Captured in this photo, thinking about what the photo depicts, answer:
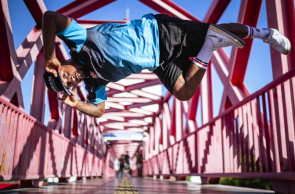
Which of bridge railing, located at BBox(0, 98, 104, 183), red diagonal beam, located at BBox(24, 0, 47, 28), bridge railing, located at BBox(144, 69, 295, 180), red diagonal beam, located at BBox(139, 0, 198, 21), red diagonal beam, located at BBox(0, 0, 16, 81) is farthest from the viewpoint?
red diagonal beam, located at BBox(139, 0, 198, 21)

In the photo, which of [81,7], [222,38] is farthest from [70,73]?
[81,7]

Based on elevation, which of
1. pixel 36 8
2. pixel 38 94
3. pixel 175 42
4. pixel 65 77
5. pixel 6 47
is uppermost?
pixel 36 8

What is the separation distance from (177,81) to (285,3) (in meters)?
2.33

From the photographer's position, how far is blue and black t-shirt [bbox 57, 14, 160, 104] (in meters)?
1.99

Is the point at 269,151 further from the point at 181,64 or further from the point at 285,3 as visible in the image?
the point at 285,3

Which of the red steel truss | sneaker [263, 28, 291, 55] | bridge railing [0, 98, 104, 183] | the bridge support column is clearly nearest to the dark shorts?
sneaker [263, 28, 291, 55]

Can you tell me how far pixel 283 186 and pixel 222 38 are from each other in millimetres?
1840

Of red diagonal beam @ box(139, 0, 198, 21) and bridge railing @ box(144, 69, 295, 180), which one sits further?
red diagonal beam @ box(139, 0, 198, 21)

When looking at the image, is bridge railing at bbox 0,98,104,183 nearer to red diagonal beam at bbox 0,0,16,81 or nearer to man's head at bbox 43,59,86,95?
red diagonal beam at bbox 0,0,16,81

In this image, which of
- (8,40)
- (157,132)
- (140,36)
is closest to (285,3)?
(140,36)

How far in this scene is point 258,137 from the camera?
129 inches

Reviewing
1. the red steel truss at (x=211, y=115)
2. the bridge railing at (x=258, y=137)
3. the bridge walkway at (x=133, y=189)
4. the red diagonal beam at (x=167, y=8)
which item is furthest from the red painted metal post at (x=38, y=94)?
the bridge railing at (x=258, y=137)

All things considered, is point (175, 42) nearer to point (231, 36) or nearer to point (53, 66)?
point (231, 36)

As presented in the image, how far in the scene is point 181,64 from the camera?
253 centimetres
